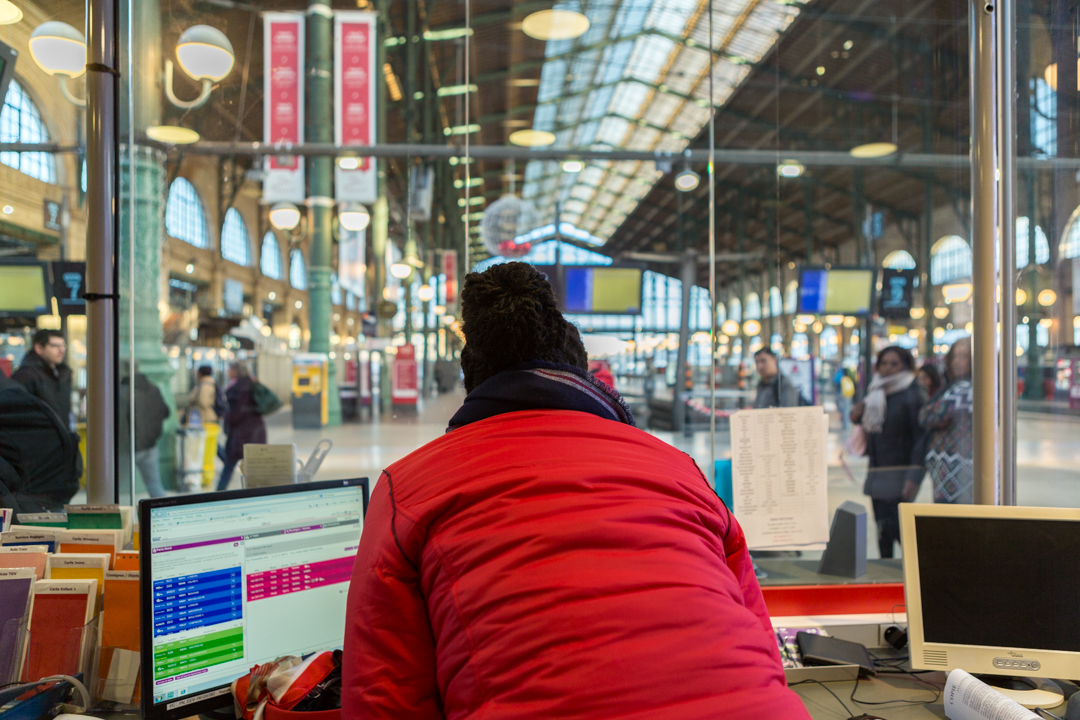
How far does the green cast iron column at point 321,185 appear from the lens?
17.1ft

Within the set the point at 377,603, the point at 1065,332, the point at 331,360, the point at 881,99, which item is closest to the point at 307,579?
→ the point at 377,603

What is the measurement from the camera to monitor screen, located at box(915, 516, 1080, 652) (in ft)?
4.95

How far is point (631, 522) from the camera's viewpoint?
31.3 inches

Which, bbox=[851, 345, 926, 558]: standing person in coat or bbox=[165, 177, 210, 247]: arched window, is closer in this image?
bbox=[851, 345, 926, 558]: standing person in coat

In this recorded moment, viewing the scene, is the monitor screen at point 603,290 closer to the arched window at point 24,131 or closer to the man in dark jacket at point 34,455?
the arched window at point 24,131

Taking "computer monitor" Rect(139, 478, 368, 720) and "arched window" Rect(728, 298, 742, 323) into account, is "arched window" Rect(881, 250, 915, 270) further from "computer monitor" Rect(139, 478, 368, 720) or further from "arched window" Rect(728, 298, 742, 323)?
"computer monitor" Rect(139, 478, 368, 720)

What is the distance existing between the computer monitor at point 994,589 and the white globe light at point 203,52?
16.3ft

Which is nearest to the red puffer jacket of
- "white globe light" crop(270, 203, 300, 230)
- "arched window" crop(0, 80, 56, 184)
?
"arched window" crop(0, 80, 56, 184)

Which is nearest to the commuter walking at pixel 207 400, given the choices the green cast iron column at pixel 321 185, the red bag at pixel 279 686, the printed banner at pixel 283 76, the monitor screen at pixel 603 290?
the green cast iron column at pixel 321 185

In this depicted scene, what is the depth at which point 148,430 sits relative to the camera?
16.0 feet

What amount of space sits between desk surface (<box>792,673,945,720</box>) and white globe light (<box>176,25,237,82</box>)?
503 centimetres

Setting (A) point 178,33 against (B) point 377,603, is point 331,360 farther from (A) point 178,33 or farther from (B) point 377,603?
(B) point 377,603

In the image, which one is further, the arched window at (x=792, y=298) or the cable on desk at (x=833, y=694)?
the arched window at (x=792, y=298)

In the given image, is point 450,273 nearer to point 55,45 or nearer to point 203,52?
point 203,52
